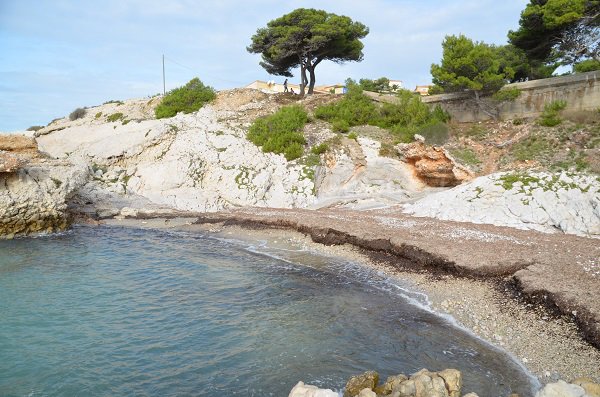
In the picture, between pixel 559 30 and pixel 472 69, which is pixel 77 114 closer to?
pixel 472 69

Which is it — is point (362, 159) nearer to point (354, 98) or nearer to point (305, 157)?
point (305, 157)

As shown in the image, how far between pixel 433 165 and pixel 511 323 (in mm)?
17460

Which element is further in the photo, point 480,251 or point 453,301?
point 480,251

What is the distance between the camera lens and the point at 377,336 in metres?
9.90

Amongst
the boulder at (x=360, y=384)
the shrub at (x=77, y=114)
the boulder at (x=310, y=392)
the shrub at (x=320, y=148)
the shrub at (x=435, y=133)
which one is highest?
the shrub at (x=77, y=114)

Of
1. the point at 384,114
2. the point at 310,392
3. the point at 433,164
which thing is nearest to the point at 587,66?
the point at 384,114

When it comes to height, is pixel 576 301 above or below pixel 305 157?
below

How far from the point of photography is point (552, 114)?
82.0 feet

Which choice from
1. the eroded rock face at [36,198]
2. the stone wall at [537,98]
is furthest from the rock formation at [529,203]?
the eroded rock face at [36,198]

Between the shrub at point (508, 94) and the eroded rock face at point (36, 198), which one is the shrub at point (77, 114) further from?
the shrub at point (508, 94)

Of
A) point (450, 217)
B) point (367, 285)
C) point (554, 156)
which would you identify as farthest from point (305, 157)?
point (367, 285)

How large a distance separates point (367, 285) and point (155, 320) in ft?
21.0

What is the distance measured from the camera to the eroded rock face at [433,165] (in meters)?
25.2

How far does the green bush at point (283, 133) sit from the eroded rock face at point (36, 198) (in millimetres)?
12827
